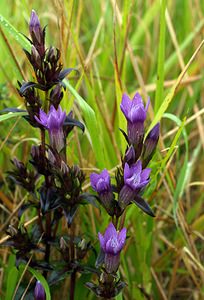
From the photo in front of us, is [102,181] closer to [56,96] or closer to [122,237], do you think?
[122,237]

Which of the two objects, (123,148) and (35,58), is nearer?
(35,58)

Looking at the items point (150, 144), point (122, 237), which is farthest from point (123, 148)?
point (122, 237)

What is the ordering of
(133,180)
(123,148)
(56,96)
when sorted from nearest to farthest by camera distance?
(133,180), (56,96), (123,148)

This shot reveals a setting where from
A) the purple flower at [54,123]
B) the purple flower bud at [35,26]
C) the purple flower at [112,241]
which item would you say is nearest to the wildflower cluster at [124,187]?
the purple flower at [112,241]

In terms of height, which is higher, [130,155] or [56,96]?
[56,96]

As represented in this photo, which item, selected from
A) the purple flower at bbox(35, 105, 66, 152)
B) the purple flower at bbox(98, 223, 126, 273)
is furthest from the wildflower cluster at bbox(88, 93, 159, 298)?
the purple flower at bbox(35, 105, 66, 152)

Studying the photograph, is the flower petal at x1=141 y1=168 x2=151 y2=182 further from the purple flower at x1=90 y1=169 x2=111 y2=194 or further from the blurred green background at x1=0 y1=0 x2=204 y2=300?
the blurred green background at x1=0 y1=0 x2=204 y2=300

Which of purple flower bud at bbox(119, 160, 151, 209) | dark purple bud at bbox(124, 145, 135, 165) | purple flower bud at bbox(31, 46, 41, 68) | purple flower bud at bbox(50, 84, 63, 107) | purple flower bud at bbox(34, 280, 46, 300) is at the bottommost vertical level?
purple flower bud at bbox(34, 280, 46, 300)
